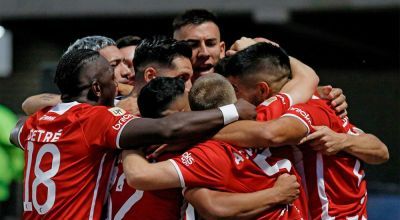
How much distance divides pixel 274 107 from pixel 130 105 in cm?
85

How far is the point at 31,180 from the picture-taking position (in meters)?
5.49

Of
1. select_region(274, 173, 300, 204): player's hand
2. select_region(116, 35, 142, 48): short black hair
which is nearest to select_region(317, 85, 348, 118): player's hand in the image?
select_region(274, 173, 300, 204): player's hand

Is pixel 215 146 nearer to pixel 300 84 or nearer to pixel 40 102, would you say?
pixel 300 84

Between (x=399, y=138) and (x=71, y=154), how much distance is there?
795cm

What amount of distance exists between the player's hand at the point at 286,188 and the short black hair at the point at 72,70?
122cm

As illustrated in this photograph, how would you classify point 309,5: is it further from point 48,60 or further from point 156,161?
point 156,161

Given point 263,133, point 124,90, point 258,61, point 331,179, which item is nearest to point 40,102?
point 124,90

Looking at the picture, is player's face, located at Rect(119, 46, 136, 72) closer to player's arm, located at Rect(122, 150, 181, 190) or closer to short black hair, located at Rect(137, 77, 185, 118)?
short black hair, located at Rect(137, 77, 185, 118)

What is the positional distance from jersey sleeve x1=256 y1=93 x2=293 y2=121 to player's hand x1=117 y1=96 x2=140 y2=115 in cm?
71

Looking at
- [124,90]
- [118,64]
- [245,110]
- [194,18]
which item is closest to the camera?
[245,110]

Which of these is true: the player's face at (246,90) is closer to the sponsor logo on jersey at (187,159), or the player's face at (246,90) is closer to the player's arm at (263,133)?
the player's arm at (263,133)

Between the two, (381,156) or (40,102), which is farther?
(40,102)

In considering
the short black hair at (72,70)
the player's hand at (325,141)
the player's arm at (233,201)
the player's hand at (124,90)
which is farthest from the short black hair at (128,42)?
the player's arm at (233,201)

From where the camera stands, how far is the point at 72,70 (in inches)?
213
